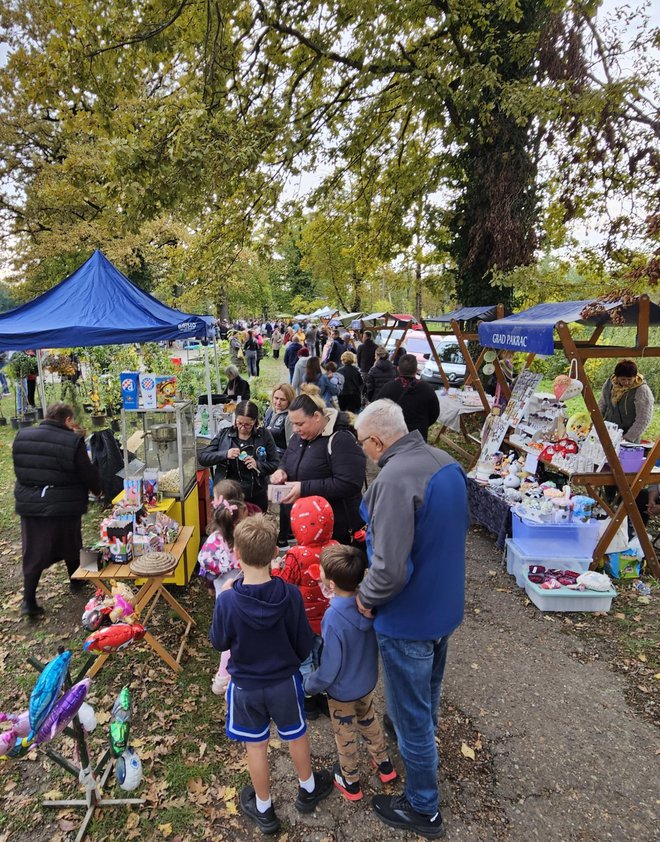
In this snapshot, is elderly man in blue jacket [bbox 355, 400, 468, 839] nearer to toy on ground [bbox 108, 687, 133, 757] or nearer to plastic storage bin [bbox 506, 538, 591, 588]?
toy on ground [bbox 108, 687, 133, 757]

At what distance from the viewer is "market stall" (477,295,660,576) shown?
4434 millimetres

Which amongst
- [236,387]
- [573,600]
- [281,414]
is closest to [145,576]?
[281,414]

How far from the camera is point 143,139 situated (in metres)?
6.19

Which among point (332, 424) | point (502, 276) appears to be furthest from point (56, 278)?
point (332, 424)

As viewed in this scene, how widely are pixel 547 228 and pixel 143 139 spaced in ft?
24.8

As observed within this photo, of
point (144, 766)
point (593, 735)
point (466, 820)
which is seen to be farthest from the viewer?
point (593, 735)

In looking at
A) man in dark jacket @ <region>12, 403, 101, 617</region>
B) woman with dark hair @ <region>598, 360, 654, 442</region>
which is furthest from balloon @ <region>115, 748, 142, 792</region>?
woman with dark hair @ <region>598, 360, 654, 442</region>

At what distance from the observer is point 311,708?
3240mm

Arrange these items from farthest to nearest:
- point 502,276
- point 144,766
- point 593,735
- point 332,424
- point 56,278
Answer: point 56,278
point 502,276
point 332,424
point 593,735
point 144,766

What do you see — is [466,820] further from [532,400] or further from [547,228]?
[547,228]

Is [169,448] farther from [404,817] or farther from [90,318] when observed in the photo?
[404,817]

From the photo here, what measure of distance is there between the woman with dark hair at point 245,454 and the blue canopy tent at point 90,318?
1820mm

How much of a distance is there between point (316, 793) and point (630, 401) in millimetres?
5157

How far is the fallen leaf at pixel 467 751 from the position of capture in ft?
9.62
